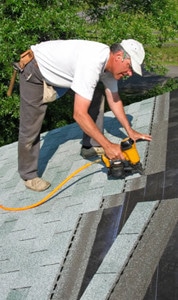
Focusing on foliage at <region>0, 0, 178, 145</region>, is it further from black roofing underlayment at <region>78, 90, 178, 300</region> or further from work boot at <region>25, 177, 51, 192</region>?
black roofing underlayment at <region>78, 90, 178, 300</region>

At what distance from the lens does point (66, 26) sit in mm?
10391

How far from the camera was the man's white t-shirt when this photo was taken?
354 cm

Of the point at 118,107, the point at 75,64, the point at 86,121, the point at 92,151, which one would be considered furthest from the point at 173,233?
the point at 92,151

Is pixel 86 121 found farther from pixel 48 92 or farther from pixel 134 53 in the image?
pixel 48 92

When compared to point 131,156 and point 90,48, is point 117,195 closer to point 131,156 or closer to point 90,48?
point 131,156

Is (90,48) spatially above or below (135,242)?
above

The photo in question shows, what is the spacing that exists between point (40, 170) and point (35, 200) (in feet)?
2.69

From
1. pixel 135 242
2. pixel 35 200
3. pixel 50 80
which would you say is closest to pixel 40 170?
pixel 35 200

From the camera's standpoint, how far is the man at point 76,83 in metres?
3.56

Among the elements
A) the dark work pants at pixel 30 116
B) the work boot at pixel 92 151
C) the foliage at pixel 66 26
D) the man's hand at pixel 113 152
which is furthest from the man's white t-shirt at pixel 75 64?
the foliage at pixel 66 26

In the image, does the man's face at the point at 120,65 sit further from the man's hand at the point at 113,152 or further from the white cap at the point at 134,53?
the man's hand at the point at 113,152

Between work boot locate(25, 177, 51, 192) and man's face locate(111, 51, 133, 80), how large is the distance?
1.63 metres

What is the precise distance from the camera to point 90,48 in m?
3.70

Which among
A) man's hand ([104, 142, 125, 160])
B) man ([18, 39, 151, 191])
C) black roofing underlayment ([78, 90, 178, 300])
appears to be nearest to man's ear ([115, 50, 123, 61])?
man ([18, 39, 151, 191])
